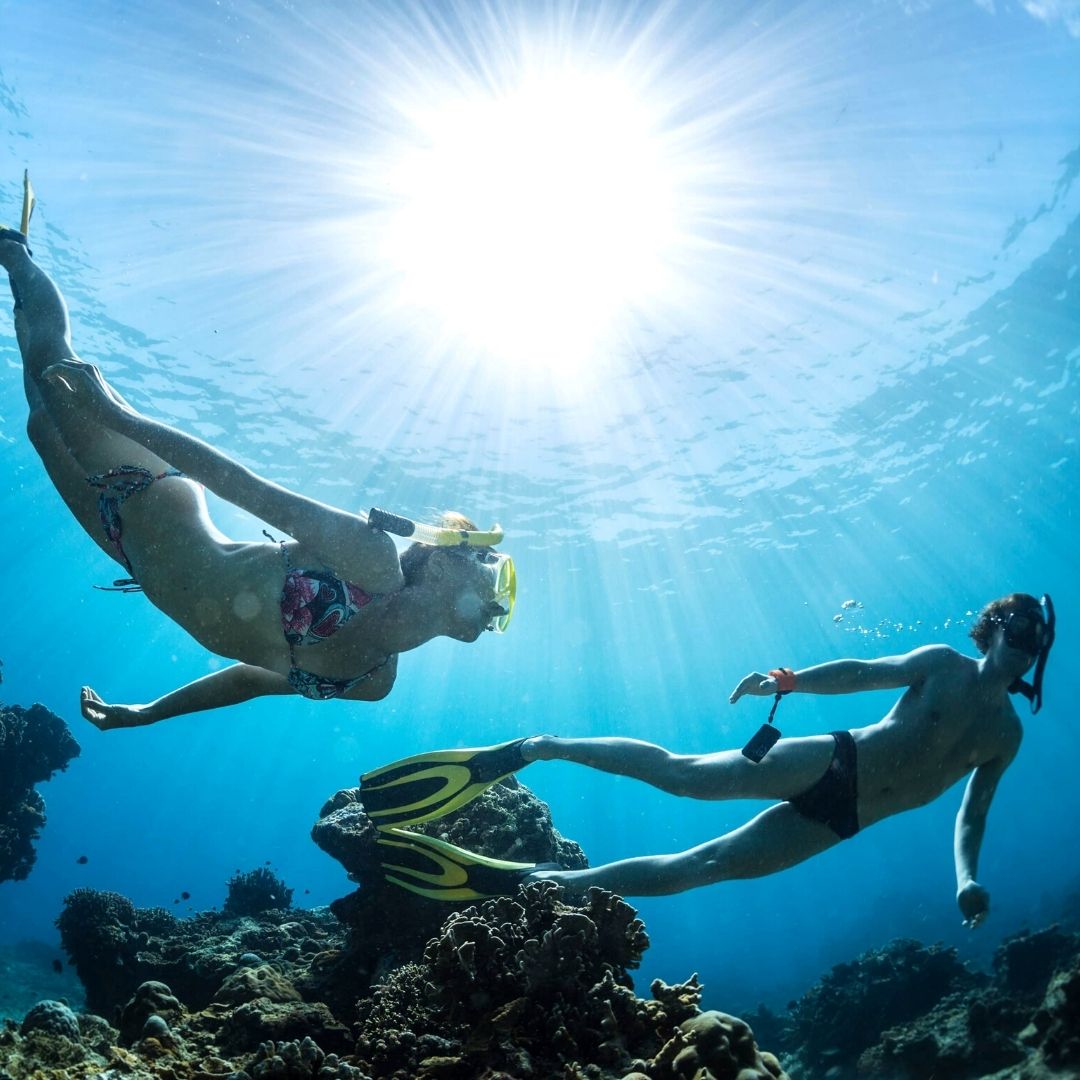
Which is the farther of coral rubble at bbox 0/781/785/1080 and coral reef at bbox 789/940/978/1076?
coral reef at bbox 789/940/978/1076

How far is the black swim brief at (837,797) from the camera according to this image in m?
4.84

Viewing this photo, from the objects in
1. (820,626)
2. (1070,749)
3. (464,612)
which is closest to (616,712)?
(820,626)

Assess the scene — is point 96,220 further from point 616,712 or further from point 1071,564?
point 616,712

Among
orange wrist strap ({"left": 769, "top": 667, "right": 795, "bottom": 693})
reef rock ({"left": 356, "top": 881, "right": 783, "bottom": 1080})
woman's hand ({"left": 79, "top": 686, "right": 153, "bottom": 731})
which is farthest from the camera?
woman's hand ({"left": 79, "top": 686, "right": 153, "bottom": 731})

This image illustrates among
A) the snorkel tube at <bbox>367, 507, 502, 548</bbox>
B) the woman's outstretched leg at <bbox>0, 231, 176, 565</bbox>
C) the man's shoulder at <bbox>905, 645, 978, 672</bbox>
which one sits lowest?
the man's shoulder at <bbox>905, 645, 978, 672</bbox>

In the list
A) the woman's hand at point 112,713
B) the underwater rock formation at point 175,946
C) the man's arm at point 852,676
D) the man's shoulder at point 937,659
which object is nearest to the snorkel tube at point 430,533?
the man's arm at point 852,676

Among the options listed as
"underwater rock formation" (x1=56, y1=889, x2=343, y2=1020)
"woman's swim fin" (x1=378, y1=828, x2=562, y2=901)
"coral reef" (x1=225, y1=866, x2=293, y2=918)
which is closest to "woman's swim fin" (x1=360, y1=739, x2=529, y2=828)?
"woman's swim fin" (x1=378, y1=828, x2=562, y2=901)

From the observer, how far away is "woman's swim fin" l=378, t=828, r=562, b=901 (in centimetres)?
519

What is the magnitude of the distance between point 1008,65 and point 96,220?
2272 centimetres

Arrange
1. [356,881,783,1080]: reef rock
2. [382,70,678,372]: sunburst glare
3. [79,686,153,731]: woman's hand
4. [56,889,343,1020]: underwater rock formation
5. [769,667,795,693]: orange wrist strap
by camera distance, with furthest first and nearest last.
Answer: [382,70,678,372]: sunburst glare → [56,889,343,1020]: underwater rock formation → [79,686,153,731]: woman's hand → [769,667,795,693]: orange wrist strap → [356,881,783,1080]: reef rock

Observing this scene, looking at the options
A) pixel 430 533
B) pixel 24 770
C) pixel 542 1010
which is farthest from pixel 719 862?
pixel 24 770

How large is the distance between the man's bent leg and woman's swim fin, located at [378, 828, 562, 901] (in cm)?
40

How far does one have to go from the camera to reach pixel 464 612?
4.29 meters

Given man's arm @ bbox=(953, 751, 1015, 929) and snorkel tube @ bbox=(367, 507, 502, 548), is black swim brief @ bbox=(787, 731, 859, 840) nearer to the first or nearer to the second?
man's arm @ bbox=(953, 751, 1015, 929)
